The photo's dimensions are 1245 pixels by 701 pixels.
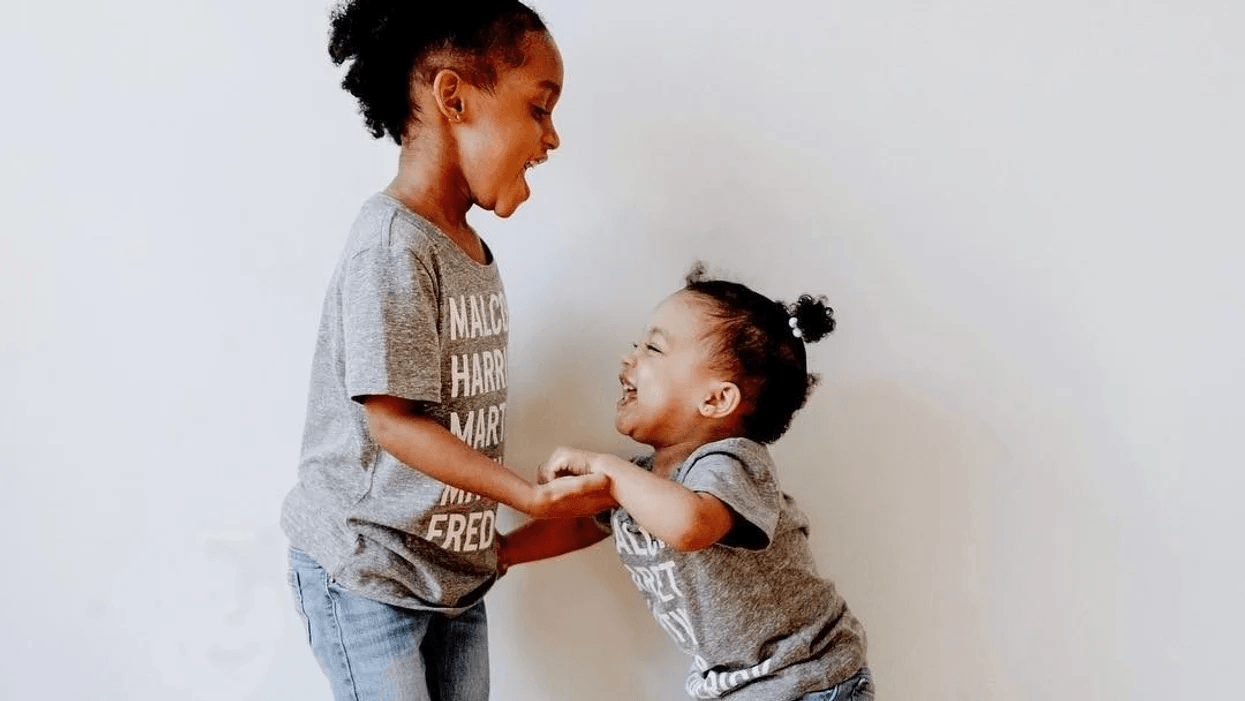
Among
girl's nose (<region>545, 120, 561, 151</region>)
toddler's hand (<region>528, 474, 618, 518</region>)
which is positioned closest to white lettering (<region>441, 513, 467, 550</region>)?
toddler's hand (<region>528, 474, 618, 518</region>)

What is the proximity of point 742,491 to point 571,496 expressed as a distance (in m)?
0.16

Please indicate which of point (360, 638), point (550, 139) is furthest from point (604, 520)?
Result: point (550, 139)

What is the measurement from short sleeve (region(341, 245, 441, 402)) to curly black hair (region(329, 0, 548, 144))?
0.55 feet

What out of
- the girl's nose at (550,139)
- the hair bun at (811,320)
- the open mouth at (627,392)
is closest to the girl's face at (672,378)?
the open mouth at (627,392)

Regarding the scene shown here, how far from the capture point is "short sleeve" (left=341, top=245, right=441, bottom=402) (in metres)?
0.91

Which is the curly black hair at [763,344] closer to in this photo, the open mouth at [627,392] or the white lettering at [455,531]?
the open mouth at [627,392]

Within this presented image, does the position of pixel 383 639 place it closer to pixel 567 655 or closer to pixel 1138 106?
pixel 567 655

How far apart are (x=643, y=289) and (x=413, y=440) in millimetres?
417

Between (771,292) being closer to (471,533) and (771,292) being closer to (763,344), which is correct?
(763,344)

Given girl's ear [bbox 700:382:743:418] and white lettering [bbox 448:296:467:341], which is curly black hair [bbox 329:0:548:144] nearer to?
white lettering [bbox 448:296:467:341]

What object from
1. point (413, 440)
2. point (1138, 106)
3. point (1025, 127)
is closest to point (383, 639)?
point (413, 440)

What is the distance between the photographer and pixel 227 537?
1.29 metres

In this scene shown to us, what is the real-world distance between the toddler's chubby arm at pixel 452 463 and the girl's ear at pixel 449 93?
0.90 ft

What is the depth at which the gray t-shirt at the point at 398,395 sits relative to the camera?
93cm
